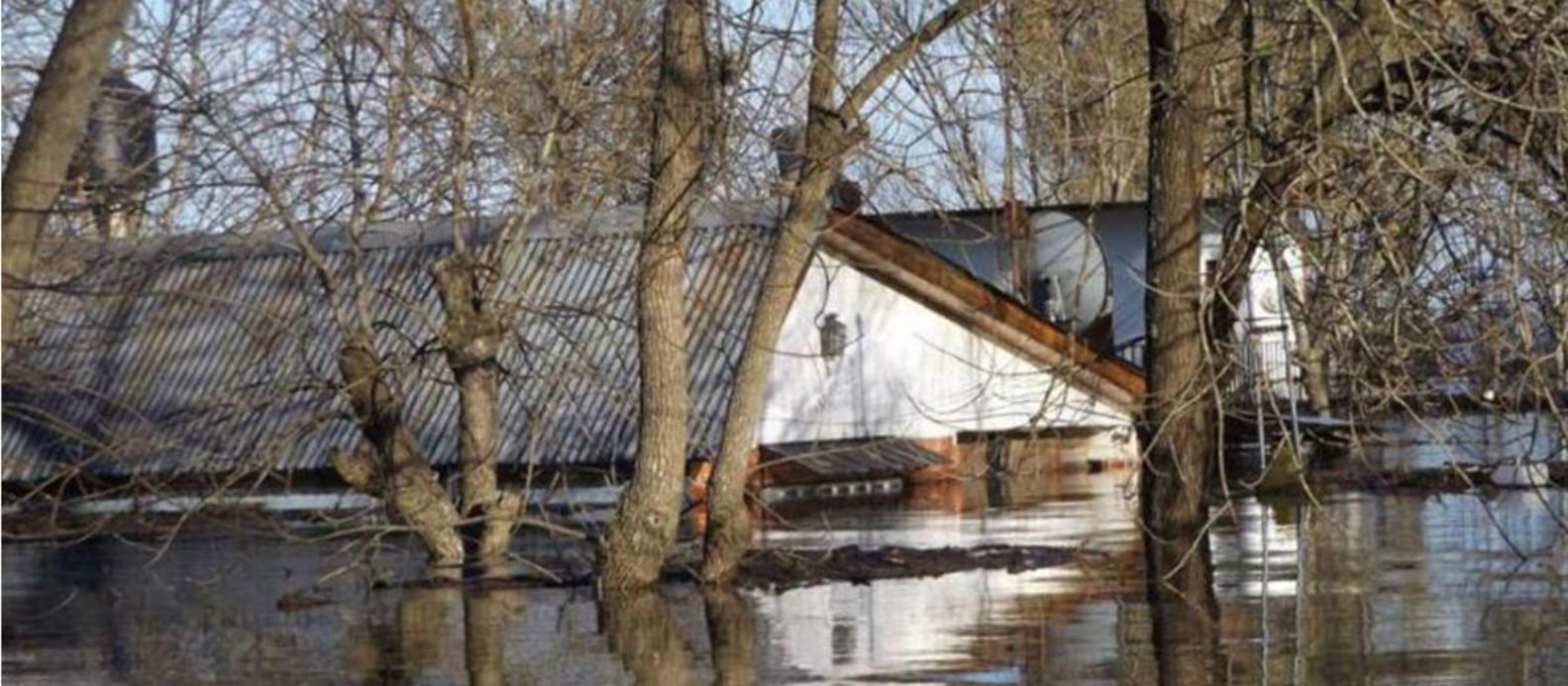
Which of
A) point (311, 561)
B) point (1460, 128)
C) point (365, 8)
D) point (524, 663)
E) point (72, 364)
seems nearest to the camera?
point (1460, 128)

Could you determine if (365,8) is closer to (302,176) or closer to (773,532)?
(302,176)

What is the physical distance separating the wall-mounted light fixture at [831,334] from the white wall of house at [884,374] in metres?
0.09

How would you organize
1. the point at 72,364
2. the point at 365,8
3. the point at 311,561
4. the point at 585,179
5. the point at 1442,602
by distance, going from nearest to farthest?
the point at 1442,602
the point at 365,8
the point at 585,179
the point at 311,561
the point at 72,364

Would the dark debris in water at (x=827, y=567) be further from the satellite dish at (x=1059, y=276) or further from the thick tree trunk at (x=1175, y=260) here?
the satellite dish at (x=1059, y=276)

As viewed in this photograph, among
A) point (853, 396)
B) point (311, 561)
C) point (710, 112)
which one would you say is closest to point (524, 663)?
point (710, 112)

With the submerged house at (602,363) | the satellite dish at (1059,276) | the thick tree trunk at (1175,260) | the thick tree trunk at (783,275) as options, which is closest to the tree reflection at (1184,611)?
the thick tree trunk at (1175,260)

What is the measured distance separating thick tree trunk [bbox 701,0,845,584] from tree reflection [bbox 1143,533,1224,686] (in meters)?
2.61

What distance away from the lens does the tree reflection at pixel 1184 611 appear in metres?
13.2

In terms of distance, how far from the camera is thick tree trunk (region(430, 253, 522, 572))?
1967 centimetres

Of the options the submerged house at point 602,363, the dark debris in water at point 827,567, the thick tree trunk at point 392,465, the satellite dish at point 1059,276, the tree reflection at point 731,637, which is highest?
the satellite dish at point 1059,276

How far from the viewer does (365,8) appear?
1792 cm

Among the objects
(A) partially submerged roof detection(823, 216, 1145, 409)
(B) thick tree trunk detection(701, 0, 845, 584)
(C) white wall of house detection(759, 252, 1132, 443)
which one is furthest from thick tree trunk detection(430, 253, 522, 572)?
(A) partially submerged roof detection(823, 216, 1145, 409)

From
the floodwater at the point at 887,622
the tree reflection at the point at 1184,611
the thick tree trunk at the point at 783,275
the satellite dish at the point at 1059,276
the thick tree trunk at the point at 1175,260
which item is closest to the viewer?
the tree reflection at the point at 1184,611

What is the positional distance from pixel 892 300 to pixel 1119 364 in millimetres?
2548
